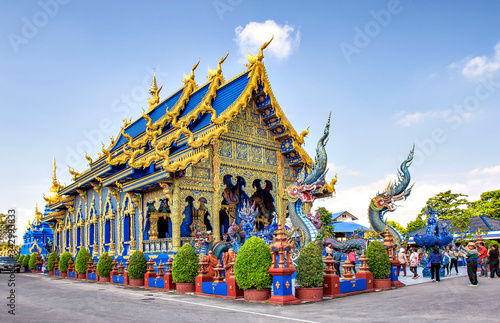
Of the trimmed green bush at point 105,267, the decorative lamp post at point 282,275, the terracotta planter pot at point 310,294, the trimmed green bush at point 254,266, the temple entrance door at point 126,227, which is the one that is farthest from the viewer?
the temple entrance door at point 126,227

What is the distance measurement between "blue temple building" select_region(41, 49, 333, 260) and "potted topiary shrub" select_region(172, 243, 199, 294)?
9.63 feet

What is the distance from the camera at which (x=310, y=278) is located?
10.6 m

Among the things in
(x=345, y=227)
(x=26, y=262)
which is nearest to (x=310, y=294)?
(x=26, y=262)

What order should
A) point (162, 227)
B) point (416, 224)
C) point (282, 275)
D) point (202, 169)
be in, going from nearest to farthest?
point (282, 275)
point (202, 169)
point (162, 227)
point (416, 224)

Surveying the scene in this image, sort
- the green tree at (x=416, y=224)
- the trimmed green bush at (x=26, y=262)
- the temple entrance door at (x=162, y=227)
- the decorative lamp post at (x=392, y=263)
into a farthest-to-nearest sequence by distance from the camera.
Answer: the green tree at (x=416, y=224) < the trimmed green bush at (x=26, y=262) < the temple entrance door at (x=162, y=227) < the decorative lamp post at (x=392, y=263)

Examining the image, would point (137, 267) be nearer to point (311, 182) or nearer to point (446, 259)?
point (311, 182)

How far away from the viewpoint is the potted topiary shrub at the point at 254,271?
10610mm

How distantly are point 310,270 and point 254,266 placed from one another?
4.47ft

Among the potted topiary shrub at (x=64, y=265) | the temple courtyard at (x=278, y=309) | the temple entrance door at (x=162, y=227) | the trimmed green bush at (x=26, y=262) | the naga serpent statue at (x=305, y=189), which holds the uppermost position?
the naga serpent statue at (x=305, y=189)

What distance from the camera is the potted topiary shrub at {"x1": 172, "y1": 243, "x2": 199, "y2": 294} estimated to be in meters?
13.4

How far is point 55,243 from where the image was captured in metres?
37.0

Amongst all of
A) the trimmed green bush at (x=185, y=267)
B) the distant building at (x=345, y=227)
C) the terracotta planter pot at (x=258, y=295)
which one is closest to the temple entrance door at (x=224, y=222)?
the distant building at (x=345, y=227)

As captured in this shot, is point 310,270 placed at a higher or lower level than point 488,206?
lower

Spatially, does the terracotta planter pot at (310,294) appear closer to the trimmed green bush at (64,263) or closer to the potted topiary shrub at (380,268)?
the potted topiary shrub at (380,268)
